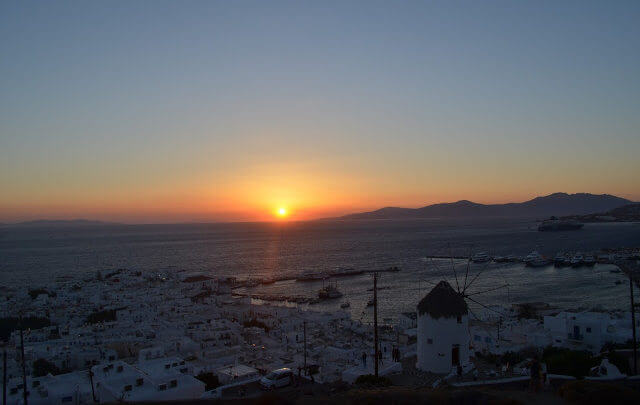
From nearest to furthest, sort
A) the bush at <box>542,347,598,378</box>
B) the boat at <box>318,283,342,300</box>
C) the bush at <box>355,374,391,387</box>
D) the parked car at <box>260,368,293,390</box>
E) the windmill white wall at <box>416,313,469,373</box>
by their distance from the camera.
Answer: the bush at <box>355,374,391,387</box> → the bush at <box>542,347,598,378</box> → the windmill white wall at <box>416,313,469,373</box> → the parked car at <box>260,368,293,390</box> → the boat at <box>318,283,342,300</box>

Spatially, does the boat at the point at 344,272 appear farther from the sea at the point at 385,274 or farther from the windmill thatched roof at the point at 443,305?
the windmill thatched roof at the point at 443,305

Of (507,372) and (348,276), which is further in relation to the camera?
(348,276)

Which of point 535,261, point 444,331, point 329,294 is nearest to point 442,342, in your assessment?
point 444,331

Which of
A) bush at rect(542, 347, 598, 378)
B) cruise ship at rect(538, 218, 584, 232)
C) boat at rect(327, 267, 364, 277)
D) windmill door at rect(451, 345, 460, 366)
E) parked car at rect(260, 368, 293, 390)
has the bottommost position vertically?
boat at rect(327, 267, 364, 277)

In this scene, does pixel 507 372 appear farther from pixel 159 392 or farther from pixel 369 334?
pixel 369 334

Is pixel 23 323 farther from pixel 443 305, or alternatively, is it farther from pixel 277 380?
pixel 443 305

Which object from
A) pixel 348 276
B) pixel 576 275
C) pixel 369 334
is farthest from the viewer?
pixel 348 276

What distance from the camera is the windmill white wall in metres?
14.4

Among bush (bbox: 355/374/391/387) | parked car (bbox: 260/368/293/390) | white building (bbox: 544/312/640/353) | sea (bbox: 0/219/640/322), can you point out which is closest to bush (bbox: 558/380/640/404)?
bush (bbox: 355/374/391/387)

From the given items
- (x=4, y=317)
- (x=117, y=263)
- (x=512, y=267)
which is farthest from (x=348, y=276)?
(x=117, y=263)

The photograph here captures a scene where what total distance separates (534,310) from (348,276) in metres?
31.7

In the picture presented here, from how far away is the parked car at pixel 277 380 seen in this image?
1477 centimetres

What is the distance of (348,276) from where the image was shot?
6606cm

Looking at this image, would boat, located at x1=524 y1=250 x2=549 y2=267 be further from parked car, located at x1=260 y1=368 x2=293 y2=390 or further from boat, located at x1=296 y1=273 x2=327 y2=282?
parked car, located at x1=260 y1=368 x2=293 y2=390
